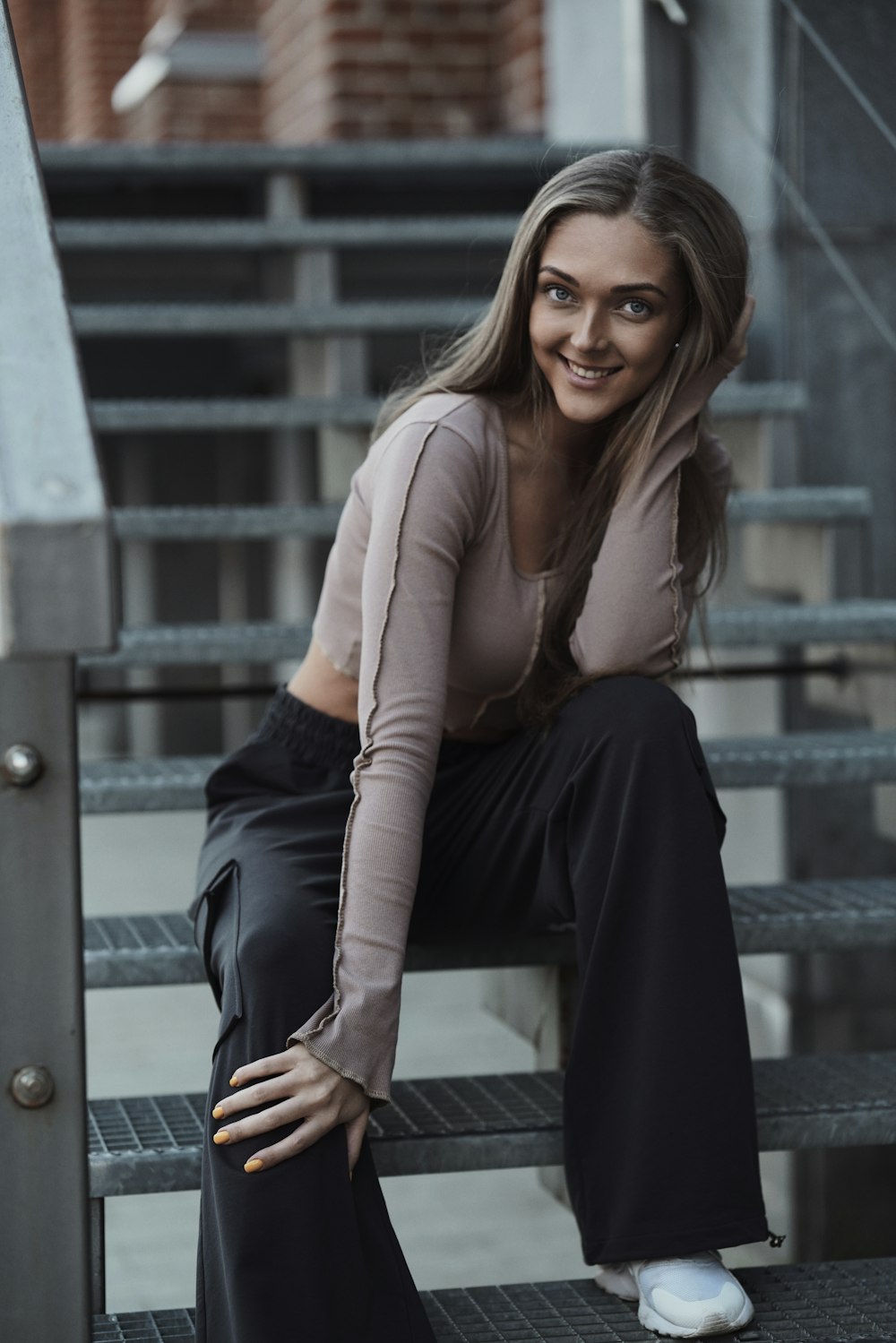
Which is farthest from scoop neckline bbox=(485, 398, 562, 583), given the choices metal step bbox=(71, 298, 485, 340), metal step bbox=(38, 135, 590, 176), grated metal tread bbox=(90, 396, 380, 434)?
metal step bbox=(38, 135, 590, 176)

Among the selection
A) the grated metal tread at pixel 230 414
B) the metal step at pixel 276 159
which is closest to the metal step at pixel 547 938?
the grated metal tread at pixel 230 414

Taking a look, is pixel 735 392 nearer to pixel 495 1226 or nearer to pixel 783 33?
pixel 783 33

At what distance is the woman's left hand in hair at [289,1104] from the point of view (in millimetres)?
1358

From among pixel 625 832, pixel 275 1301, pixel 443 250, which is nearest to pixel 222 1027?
pixel 275 1301

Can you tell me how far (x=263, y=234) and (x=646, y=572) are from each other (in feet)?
6.18

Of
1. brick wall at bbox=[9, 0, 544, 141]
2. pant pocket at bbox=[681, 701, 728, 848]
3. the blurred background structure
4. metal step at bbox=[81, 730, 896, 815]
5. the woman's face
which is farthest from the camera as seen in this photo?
brick wall at bbox=[9, 0, 544, 141]

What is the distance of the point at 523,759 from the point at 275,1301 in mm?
594

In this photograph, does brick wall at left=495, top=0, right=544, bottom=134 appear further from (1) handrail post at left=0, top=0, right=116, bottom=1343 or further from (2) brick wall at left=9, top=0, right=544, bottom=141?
(1) handrail post at left=0, top=0, right=116, bottom=1343

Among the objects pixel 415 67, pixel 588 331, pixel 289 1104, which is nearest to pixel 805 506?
pixel 588 331

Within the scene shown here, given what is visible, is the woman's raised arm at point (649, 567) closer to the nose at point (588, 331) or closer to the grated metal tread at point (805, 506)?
the nose at point (588, 331)

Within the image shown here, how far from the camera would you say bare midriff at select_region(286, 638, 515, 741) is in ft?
5.99

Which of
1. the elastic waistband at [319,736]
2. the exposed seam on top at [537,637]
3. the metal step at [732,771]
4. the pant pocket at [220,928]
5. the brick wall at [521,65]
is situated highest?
the brick wall at [521,65]

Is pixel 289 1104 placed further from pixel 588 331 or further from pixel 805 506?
pixel 805 506

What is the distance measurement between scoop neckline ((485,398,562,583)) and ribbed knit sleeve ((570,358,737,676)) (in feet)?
0.18
